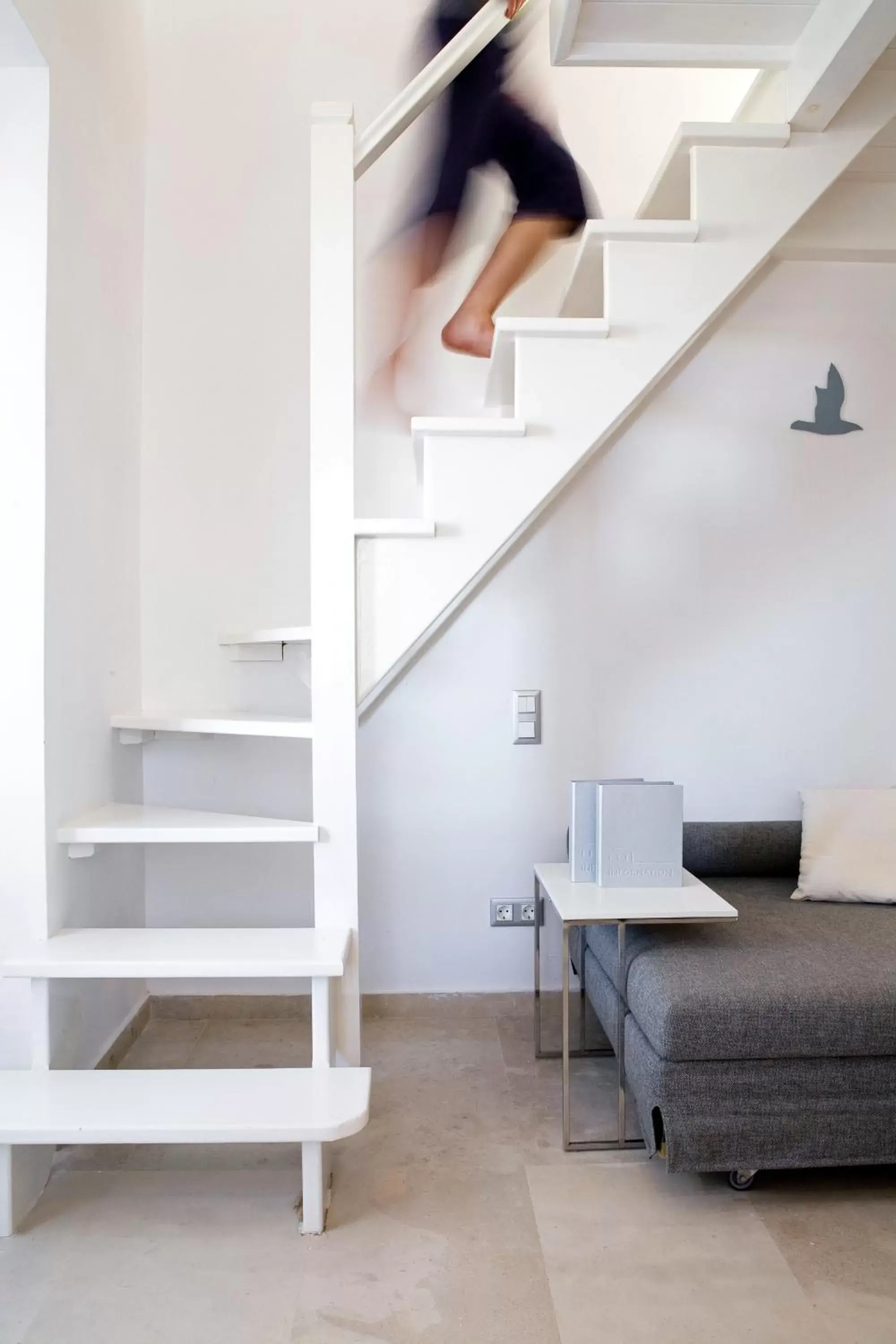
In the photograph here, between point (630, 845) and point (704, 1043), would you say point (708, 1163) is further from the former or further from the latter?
point (630, 845)

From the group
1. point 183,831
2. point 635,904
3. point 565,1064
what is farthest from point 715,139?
point 565,1064

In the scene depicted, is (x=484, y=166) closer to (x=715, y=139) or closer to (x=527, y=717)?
(x=715, y=139)

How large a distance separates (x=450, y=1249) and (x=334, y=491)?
162cm

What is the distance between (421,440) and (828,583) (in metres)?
1.56

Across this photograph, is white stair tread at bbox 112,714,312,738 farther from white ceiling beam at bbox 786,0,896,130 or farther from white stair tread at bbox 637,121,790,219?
white ceiling beam at bbox 786,0,896,130

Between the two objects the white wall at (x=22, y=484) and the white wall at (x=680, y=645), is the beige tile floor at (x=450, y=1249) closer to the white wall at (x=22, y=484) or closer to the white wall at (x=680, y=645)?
the white wall at (x=22, y=484)

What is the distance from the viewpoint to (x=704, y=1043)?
2.03 meters

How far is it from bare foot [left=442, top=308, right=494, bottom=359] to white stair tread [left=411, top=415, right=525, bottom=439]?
0.96 meters

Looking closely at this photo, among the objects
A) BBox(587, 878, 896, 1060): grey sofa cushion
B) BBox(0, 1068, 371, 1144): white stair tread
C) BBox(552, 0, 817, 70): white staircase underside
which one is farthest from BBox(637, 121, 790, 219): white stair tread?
BBox(0, 1068, 371, 1144): white stair tread

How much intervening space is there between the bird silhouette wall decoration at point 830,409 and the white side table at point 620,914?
61.5 inches

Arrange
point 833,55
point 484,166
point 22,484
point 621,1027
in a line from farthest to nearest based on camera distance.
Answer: point 484,166 < point 621,1027 < point 22,484 < point 833,55

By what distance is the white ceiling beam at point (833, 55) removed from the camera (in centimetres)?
195

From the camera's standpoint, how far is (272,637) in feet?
8.28

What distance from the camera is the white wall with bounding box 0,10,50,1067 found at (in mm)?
2232
